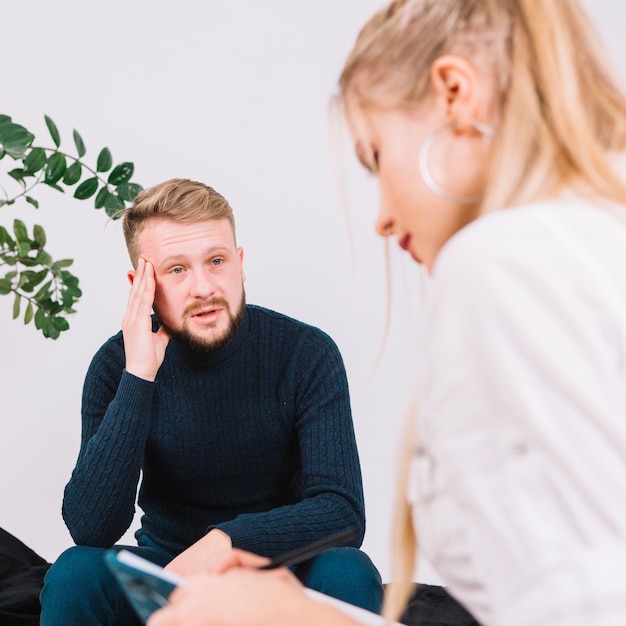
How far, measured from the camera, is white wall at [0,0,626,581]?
101 inches

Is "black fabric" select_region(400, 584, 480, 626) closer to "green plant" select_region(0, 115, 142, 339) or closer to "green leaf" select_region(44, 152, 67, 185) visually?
"green plant" select_region(0, 115, 142, 339)

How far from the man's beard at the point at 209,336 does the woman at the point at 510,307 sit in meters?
1.09

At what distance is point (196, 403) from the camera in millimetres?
1925

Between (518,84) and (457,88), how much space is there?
5 centimetres

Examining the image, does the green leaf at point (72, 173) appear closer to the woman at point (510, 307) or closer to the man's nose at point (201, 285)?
the man's nose at point (201, 285)

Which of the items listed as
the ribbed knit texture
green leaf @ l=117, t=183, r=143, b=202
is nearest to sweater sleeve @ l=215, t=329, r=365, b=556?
the ribbed knit texture

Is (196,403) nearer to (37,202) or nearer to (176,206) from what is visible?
(176,206)

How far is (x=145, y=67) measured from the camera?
261 centimetres

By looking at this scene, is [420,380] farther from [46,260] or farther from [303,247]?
[303,247]

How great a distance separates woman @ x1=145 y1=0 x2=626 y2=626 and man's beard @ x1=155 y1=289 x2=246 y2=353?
109cm

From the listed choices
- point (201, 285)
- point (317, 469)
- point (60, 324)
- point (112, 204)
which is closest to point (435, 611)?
point (317, 469)

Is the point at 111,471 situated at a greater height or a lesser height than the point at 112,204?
lesser

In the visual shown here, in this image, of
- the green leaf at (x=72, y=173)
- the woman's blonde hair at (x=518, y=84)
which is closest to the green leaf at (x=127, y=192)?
the green leaf at (x=72, y=173)

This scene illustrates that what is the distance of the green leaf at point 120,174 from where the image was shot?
77.7 inches
